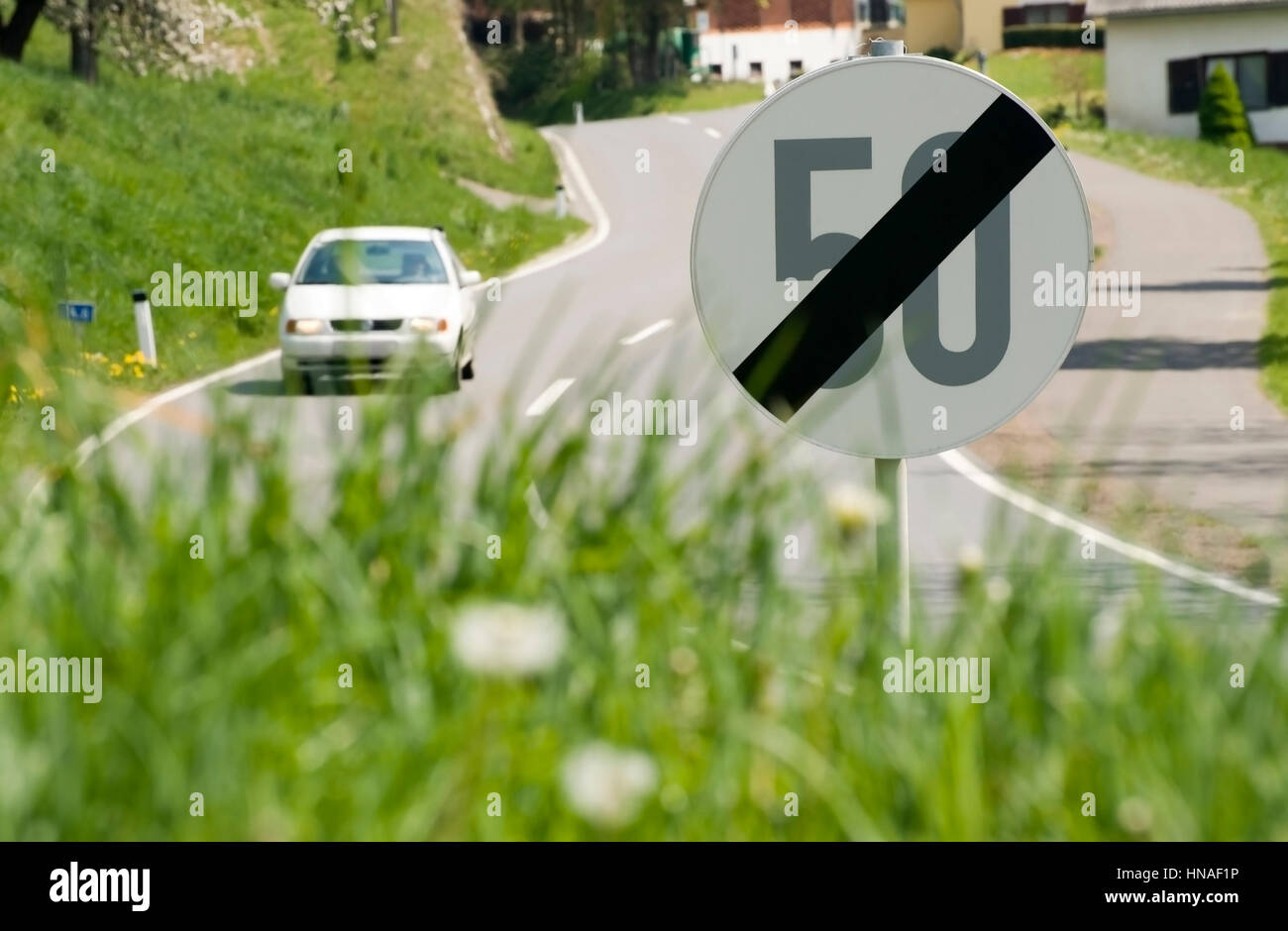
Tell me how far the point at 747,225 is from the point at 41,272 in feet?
62.6

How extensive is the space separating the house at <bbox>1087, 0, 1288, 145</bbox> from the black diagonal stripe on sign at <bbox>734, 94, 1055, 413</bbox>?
62.3 meters

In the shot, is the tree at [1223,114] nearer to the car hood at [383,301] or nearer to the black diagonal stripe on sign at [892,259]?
the car hood at [383,301]

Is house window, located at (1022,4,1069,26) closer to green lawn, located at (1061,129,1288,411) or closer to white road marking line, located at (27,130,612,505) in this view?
green lawn, located at (1061,129,1288,411)

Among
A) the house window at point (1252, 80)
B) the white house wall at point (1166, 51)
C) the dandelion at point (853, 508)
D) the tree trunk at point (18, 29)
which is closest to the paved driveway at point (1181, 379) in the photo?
the dandelion at point (853, 508)

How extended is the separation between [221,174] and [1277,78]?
39.8 metres

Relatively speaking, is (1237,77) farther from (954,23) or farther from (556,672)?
(556,672)

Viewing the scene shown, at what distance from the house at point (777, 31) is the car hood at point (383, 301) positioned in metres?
97.8

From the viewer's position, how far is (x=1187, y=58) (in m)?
63.9

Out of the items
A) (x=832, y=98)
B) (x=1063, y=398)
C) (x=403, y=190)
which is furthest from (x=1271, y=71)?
(x=832, y=98)

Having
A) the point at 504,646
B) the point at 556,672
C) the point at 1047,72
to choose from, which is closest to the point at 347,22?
the point at 1047,72

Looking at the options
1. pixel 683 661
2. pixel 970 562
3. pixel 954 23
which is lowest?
pixel 683 661

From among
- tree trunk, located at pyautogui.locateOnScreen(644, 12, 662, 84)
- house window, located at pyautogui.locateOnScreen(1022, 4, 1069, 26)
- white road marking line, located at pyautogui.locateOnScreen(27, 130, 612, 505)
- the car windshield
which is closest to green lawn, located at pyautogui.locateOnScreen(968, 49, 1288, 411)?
the car windshield

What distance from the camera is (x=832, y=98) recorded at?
370cm

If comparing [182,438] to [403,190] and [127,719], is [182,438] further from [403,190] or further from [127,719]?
[403,190]
